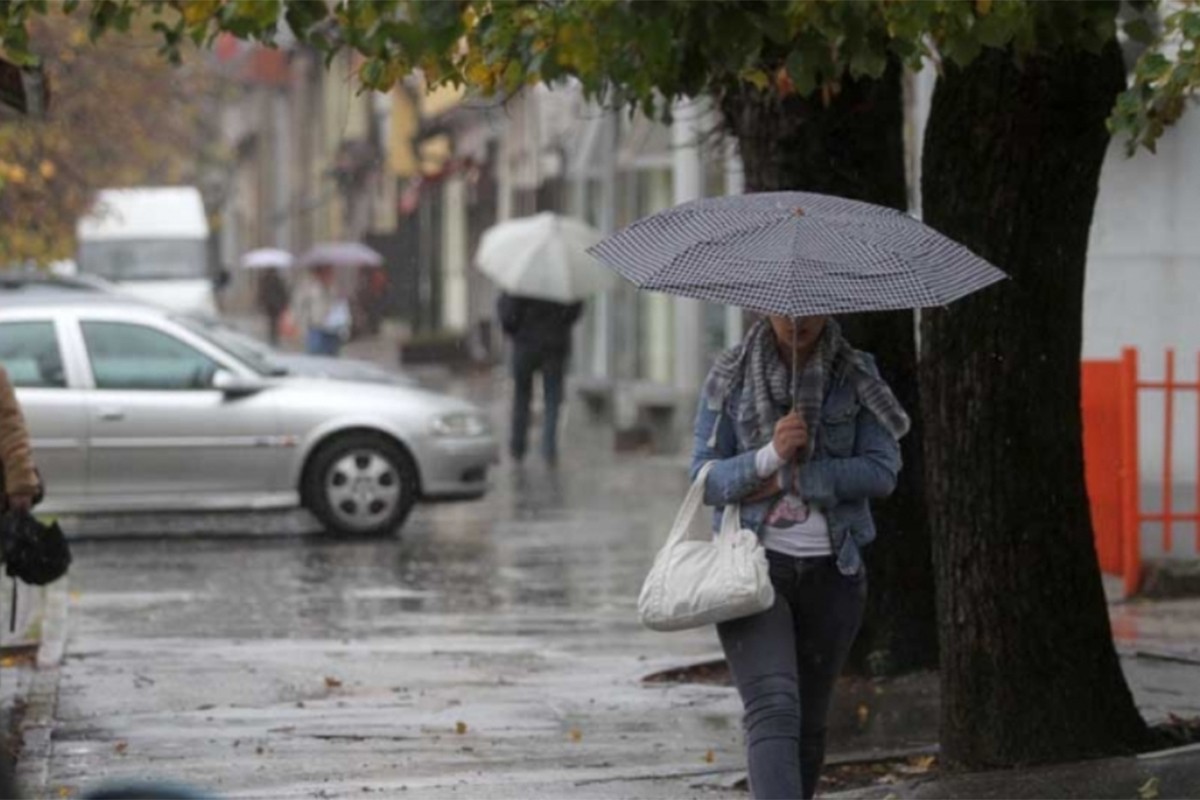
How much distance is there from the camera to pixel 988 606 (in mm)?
8922

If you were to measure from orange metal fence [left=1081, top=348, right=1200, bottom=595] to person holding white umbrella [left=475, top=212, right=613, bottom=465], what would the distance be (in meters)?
10.2

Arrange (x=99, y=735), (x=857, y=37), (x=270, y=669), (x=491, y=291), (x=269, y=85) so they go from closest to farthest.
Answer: (x=857, y=37) → (x=99, y=735) → (x=270, y=669) → (x=491, y=291) → (x=269, y=85)

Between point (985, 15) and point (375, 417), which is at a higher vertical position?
point (985, 15)

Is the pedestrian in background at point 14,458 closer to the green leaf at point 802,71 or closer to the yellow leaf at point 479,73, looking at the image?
the yellow leaf at point 479,73

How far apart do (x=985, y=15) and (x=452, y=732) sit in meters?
3.70

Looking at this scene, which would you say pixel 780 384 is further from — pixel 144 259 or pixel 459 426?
pixel 144 259

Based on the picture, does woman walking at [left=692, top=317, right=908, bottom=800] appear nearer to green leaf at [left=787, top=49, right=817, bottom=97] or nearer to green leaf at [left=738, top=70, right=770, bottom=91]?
green leaf at [left=787, top=49, right=817, bottom=97]

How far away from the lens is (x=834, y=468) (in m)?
7.39

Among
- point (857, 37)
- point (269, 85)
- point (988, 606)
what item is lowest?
point (988, 606)

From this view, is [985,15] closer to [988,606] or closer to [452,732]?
[988,606]

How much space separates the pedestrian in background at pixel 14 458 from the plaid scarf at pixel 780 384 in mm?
3347

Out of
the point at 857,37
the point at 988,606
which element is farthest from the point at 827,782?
the point at 857,37

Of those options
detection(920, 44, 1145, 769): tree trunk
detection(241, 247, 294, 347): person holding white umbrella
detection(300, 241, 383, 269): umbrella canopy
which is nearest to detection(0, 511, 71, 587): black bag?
detection(920, 44, 1145, 769): tree trunk

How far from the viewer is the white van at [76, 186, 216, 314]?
4050cm
